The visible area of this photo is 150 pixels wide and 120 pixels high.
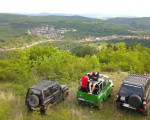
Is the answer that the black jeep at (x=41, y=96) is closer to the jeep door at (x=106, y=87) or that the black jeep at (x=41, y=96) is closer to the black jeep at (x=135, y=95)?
the jeep door at (x=106, y=87)

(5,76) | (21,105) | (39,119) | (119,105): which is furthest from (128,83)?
(5,76)

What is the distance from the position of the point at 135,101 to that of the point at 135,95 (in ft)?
0.97

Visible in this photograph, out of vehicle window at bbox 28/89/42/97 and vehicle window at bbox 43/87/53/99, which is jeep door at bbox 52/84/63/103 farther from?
vehicle window at bbox 28/89/42/97

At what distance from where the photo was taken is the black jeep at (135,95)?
6855 mm

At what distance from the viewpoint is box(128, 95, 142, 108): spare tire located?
6781 mm

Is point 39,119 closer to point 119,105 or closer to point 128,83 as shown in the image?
point 119,105

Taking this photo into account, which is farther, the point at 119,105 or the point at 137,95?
the point at 119,105

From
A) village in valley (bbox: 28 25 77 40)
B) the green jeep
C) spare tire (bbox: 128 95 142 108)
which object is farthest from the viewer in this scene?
village in valley (bbox: 28 25 77 40)

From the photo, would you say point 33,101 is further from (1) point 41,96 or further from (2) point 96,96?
(2) point 96,96

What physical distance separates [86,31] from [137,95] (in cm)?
15476

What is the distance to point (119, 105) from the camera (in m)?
7.66

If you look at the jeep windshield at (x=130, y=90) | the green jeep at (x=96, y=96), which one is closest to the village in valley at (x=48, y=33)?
the green jeep at (x=96, y=96)

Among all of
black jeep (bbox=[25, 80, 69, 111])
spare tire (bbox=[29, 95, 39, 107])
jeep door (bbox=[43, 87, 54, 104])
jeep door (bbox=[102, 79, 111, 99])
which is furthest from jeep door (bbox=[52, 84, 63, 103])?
jeep door (bbox=[102, 79, 111, 99])

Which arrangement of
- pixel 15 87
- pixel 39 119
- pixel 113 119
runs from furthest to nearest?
pixel 15 87, pixel 113 119, pixel 39 119
